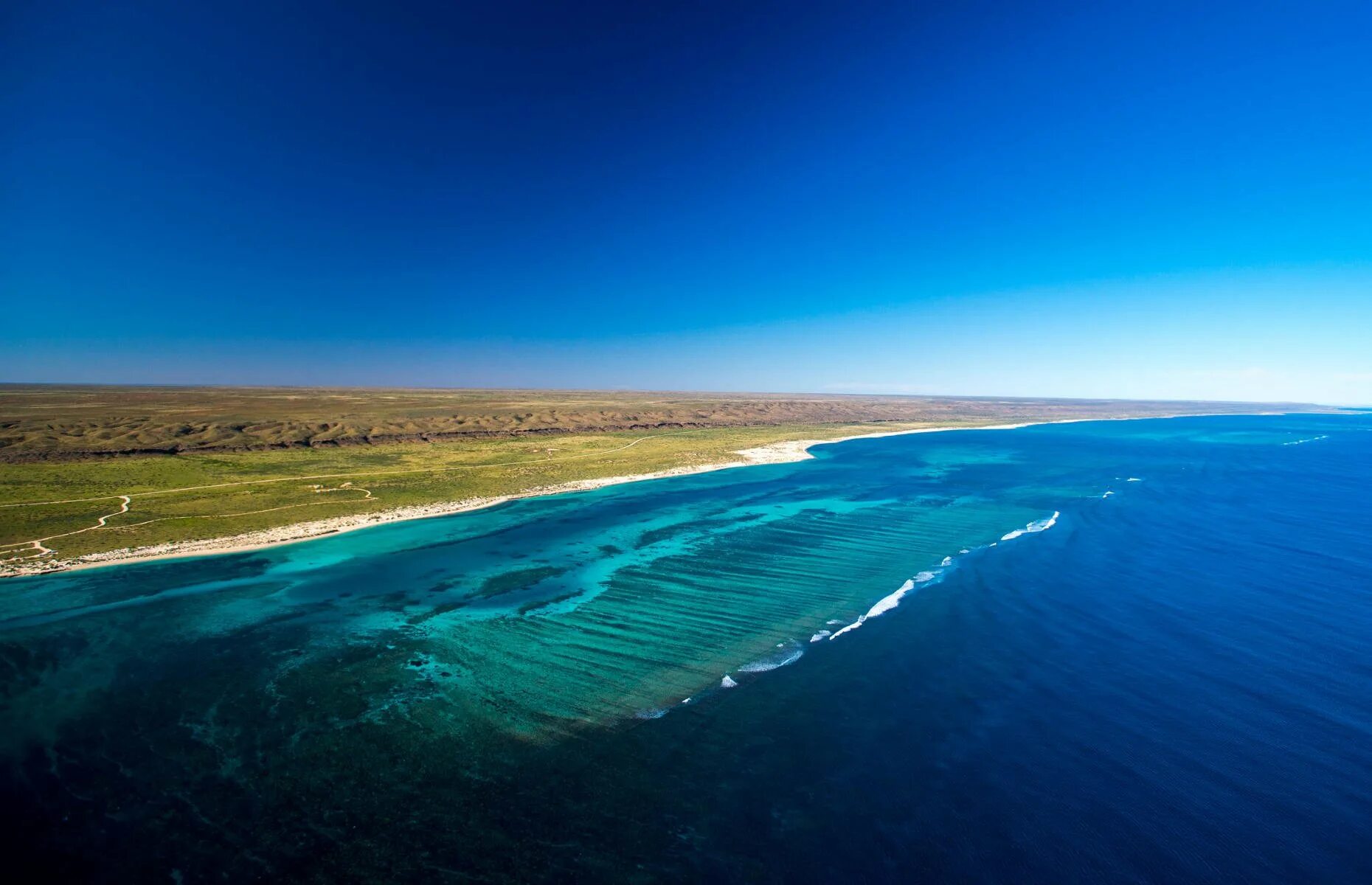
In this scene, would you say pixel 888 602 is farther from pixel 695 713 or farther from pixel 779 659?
pixel 695 713

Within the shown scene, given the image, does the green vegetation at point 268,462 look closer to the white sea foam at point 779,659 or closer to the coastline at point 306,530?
the coastline at point 306,530

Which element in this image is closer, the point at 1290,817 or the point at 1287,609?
the point at 1290,817

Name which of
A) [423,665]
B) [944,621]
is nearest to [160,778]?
[423,665]

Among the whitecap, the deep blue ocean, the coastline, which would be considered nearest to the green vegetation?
the coastline

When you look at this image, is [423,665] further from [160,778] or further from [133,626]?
[133,626]

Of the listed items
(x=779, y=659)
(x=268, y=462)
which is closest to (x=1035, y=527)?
(x=779, y=659)

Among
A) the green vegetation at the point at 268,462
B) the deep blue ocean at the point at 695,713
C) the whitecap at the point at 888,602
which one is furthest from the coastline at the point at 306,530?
the whitecap at the point at 888,602
